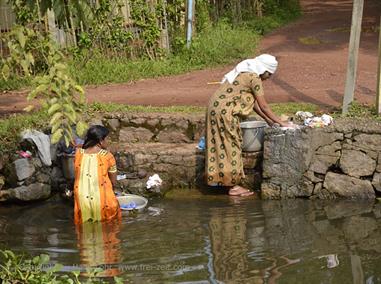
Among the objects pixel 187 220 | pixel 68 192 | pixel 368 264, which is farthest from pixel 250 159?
pixel 368 264

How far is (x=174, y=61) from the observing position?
1348cm

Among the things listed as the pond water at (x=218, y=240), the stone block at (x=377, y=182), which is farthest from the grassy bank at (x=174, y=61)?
the stone block at (x=377, y=182)

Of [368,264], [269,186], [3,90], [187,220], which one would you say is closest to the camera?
[368,264]

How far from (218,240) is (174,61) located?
670cm

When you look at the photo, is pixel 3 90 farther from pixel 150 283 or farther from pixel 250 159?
pixel 150 283

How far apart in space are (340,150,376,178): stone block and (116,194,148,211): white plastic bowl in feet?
7.17

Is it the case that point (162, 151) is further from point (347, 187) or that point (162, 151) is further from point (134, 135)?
point (347, 187)

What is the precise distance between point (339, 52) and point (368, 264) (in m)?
8.27

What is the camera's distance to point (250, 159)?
8.90 m

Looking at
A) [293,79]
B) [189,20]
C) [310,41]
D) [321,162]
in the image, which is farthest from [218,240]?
[310,41]

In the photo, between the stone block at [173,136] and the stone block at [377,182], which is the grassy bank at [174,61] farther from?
the stone block at [377,182]

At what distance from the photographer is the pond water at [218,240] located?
6.20 m

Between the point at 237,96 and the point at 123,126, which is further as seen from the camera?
the point at 123,126

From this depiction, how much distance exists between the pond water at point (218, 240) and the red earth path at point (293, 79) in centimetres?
243
